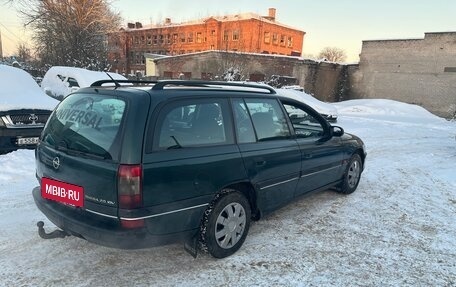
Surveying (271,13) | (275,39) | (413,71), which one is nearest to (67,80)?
(413,71)

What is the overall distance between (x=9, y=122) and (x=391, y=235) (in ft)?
20.1

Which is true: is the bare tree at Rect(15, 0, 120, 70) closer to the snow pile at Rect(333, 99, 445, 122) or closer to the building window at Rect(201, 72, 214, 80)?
the building window at Rect(201, 72, 214, 80)

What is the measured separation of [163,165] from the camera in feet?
8.66

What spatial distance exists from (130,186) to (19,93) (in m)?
5.59

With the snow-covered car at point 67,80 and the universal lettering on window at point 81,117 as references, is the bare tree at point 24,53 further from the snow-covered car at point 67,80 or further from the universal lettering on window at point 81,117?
the universal lettering on window at point 81,117

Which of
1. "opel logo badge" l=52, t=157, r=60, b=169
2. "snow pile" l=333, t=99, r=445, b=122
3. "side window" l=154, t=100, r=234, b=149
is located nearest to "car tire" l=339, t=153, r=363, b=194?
"side window" l=154, t=100, r=234, b=149

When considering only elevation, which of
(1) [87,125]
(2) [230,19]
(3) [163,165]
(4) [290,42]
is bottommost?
(3) [163,165]

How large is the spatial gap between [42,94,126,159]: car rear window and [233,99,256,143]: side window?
1.13 metres

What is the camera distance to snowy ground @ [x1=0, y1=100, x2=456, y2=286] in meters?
2.95

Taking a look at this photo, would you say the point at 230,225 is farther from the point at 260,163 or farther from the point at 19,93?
the point at 19,93

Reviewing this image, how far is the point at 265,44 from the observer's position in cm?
4822

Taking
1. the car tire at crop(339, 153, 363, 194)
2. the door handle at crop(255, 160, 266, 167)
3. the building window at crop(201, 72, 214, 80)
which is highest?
the building window at crop(201, 72, 214, 80)

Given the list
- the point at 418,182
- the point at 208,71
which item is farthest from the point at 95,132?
the point at 208,71

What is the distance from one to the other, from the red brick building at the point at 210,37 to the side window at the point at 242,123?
135 feet
